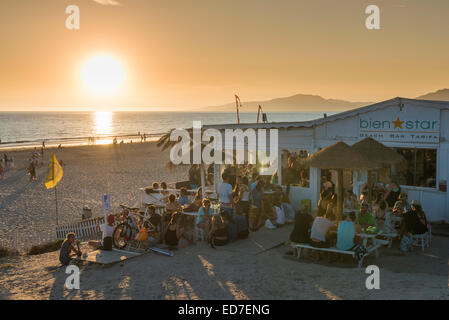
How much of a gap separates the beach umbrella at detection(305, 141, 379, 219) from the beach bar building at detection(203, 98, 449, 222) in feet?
7.85

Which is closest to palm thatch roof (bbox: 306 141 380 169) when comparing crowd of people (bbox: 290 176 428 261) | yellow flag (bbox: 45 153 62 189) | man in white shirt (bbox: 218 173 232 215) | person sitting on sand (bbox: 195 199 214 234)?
crowd of people (bbox: 290 176 428 261)

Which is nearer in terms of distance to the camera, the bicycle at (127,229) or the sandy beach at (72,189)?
the bicycle at (127,229)

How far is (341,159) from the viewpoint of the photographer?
9.95 m

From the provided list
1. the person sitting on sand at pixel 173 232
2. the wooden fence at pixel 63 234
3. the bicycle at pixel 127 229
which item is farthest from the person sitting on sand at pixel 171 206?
the wooden fence at pixel 63 234

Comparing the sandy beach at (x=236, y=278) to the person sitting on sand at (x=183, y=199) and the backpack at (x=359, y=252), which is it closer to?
the backpack at (x=359, y=252)

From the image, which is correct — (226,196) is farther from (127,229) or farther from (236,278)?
(236,278)

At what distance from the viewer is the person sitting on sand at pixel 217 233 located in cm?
1052

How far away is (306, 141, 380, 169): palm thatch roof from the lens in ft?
32.0

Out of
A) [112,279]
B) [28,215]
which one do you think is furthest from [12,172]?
[112,279]

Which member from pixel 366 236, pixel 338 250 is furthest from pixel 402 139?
pixel 338 250

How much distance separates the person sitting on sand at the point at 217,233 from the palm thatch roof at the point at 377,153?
3669mm

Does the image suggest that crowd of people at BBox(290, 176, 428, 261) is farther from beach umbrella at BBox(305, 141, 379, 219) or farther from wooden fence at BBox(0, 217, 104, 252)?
wooden fence at BBox(0, 217, 104, 252)
